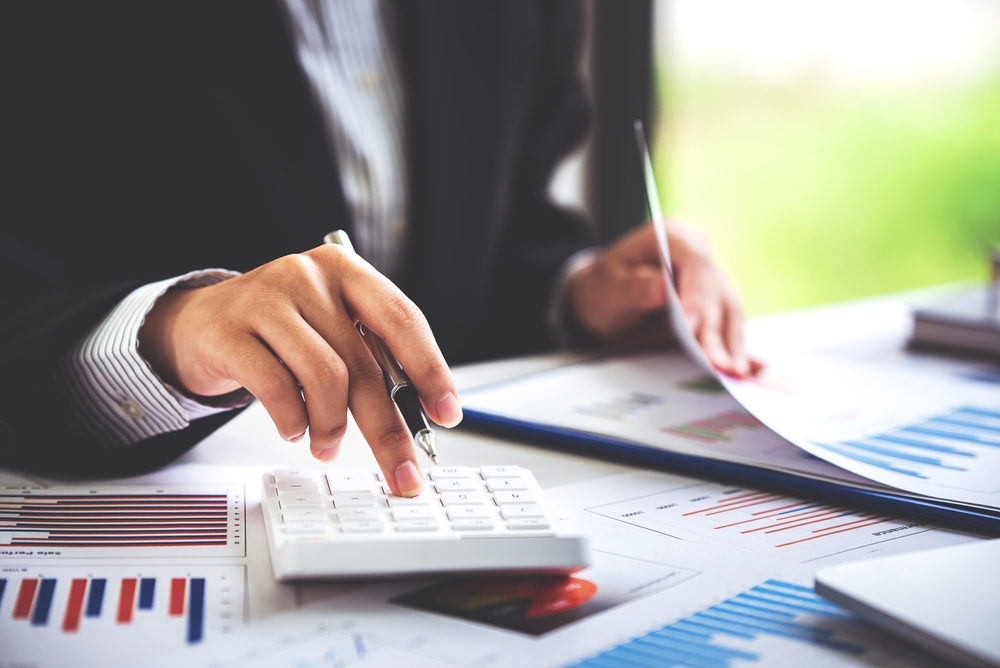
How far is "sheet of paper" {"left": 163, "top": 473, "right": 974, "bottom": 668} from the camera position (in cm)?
33

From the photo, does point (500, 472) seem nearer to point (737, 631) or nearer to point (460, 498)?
point (460, 498)

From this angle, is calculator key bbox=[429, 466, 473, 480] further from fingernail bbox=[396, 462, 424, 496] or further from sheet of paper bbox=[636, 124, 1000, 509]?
sheet of paper bbox=[636, 124, 1000, 509]

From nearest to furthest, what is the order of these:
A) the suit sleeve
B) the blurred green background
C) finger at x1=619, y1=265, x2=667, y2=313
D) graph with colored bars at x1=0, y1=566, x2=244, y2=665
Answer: graph with colored bars at x1=0, y1=566, x2=244, y2=665, finger at x1=619, y1=265, x2=667, y2=313, the suit sleeve, the blurred green background

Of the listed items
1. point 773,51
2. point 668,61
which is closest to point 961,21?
point 773,51

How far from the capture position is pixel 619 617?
1.19ft

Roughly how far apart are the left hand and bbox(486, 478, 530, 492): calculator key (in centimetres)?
36

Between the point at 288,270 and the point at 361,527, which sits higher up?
the point at 288,270

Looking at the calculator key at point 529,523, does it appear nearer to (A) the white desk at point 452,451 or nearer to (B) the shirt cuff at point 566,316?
(A) the white desk at point 452,451

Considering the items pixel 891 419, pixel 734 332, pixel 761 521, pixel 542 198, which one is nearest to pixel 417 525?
pixel 761 521

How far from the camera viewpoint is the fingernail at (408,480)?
1.48 feet

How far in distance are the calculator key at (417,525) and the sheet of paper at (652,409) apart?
22cm

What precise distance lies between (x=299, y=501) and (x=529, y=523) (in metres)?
0.13

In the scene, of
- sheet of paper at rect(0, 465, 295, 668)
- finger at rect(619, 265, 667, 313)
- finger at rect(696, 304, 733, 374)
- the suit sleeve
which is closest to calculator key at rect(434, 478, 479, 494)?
sheet of paper at rect(0, 465, 295, 668)

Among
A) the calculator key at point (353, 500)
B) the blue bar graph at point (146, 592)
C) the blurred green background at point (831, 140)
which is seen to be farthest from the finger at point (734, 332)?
the blurred green background at point (831, 140)
